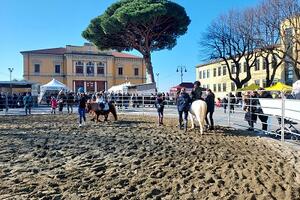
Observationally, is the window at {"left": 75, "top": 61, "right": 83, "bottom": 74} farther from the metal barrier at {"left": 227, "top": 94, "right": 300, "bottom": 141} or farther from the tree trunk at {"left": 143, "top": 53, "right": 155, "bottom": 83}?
the metal barrier at {"left": 227, "top": 94, "right": 300, "bottom": 141}

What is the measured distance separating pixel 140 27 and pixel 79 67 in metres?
34.9

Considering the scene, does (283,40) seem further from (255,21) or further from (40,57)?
(40,57)

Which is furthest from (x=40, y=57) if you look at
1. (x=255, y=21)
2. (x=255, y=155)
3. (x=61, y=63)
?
(x=255, y=155)

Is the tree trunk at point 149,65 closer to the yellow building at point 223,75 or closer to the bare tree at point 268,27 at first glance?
the bare tree at point 268,27

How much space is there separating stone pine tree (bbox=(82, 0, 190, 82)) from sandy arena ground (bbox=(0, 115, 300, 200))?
2581 centimetres

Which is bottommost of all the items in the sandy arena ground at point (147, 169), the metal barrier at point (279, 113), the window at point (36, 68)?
the sandy arena ground at point (147, 169)

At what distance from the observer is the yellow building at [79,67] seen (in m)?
67.3

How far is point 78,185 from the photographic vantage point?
5.61m

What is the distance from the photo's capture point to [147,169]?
677 cm

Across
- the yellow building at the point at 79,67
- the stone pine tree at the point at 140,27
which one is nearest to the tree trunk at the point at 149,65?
the stone pine tree at the point at 140,27

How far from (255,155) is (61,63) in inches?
2518

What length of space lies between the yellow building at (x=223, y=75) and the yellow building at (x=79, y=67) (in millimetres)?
14578

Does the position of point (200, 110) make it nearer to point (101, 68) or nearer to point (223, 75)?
point (223, 75)

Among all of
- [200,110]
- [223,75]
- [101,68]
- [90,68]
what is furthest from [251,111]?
[101,68]
